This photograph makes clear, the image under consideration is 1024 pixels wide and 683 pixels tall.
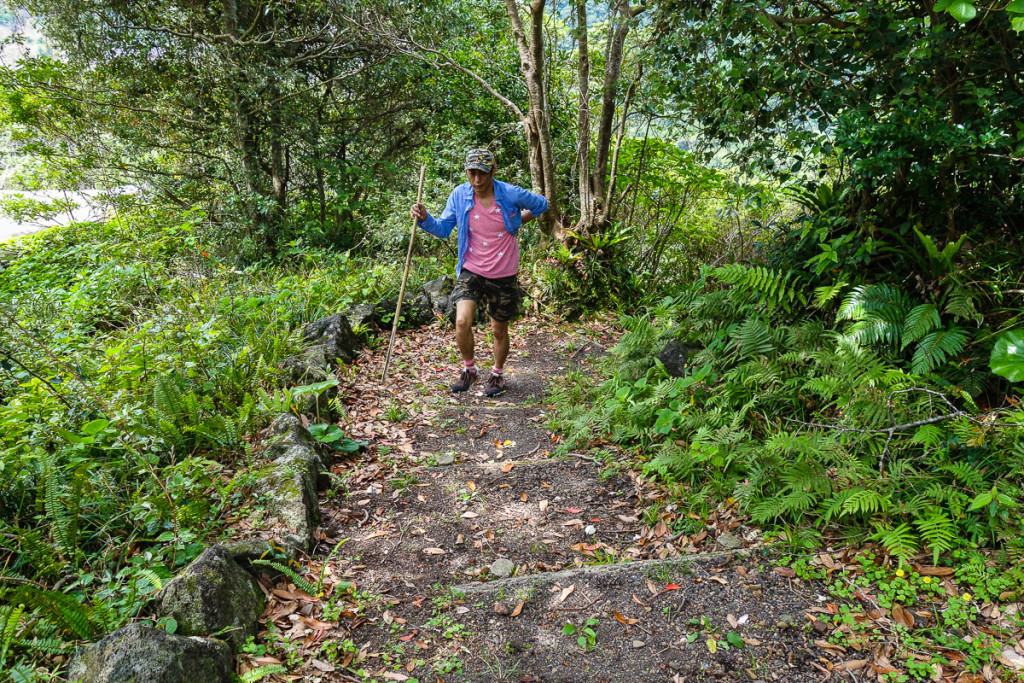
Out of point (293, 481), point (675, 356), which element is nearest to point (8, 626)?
point (293, 481)

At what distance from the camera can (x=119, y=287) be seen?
279 inches

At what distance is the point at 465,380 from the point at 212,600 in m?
3.88

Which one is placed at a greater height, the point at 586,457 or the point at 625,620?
the point at 586,457

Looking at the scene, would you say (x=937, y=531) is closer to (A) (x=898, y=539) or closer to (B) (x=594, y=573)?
(A) (x=898, y=539)

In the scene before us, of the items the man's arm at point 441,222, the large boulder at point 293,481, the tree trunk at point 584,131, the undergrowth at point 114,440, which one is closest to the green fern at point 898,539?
the large boulder at point 293,481

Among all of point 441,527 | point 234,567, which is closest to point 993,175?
point 441,527

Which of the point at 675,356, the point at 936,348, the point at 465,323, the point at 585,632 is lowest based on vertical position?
the point at 585,632

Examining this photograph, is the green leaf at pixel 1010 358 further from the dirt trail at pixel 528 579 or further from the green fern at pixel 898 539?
the dirt trail at pixel 528 579

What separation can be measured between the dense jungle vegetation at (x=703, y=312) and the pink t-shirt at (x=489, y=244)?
1.52 meters

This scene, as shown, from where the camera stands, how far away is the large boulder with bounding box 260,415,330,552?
3.68 m

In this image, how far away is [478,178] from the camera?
552 cm

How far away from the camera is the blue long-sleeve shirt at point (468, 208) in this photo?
225 inches

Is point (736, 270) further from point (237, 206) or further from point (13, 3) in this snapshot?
point (13, 3)

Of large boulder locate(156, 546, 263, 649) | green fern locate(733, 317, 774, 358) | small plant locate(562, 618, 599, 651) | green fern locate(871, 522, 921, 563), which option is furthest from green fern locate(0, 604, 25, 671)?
green fern locate(733, 317, 774, 358)
